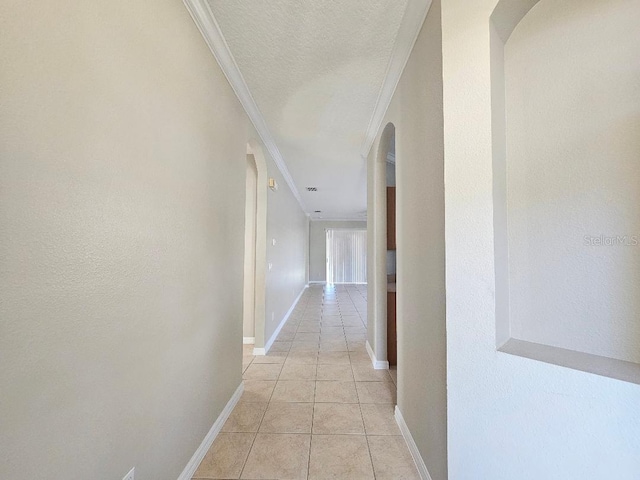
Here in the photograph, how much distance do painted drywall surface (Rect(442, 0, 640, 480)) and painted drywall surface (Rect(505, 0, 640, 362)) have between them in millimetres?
147

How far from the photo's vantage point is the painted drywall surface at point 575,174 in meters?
0.90

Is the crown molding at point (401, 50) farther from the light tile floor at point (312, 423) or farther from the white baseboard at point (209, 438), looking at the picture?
the white baseboard at point (209, 438)

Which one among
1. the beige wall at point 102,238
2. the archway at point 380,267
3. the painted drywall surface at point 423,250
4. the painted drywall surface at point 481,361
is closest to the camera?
the beige wall at point 102,238

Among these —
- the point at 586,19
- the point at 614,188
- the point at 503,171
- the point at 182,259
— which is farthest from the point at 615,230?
the point at 182,259

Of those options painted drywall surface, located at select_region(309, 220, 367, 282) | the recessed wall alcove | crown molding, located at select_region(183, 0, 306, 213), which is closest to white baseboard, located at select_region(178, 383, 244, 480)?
the recessed wall alcove

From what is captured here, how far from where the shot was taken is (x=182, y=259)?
1.38m

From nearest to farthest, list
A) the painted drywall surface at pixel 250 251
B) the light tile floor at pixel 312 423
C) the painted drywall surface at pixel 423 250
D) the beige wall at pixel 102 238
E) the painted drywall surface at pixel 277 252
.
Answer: the beige wall at pixel 102 238 < the painted drywall surface at pixel 423 250 < the light tile floor at pixel 312 423 < the painted drywall surface at pixel 277 252 < the painted drywall surface at pixel 250 251

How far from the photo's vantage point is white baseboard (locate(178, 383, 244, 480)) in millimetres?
1429

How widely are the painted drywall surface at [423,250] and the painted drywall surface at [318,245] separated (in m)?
8.24

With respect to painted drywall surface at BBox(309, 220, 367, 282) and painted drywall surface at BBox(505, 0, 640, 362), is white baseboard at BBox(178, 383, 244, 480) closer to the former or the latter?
painted drywall surface at BBox(505, 0, 640, 362)

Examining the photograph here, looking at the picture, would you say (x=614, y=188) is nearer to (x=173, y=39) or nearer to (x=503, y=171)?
(x=503, y=171)

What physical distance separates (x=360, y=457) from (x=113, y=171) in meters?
1.88

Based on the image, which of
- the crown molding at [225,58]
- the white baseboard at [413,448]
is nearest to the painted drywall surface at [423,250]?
the white baseboard at [413,448]

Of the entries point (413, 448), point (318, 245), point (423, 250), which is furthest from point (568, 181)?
point (318, 245)
